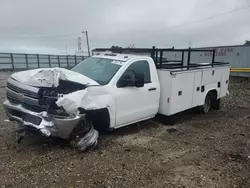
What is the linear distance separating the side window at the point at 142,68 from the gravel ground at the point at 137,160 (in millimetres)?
1221

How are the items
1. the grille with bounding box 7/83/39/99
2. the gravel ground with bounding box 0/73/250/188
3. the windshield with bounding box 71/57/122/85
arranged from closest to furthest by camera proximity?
the gravel ground with bounding box 0/73/250/188
the grille with bounding box 7/83/39/99
the windshield with bounding box 71/57/122/85

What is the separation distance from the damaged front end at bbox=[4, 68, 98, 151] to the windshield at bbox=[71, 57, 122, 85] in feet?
2.67

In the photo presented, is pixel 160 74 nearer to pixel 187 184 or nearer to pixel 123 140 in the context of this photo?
pixel 123 140

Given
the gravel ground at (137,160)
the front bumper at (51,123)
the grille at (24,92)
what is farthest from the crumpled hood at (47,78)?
the gravel ground at (137,160)

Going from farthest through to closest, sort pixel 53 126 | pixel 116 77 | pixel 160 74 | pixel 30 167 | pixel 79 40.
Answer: pixel 79 40 → pixel 160 74 → pixel 116 77 → pixel 53 126 → pixel 30 167

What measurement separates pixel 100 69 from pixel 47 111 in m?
1.74

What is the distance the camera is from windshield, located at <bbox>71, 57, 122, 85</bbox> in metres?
5.31

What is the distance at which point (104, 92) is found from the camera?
15.9 ft

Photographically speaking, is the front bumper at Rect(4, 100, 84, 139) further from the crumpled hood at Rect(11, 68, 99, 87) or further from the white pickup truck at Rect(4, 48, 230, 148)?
the crumpled hood at Rect(11, 68, 99, 87)

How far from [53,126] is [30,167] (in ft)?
2.38

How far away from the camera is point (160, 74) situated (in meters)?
6.22

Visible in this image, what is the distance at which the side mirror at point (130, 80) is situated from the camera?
208 inches

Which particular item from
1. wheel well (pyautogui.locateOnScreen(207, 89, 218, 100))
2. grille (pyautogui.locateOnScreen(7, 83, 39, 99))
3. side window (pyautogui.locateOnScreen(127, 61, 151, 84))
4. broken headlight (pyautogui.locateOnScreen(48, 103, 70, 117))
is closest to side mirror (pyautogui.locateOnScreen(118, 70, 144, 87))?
side window (pyautogui.locateOnScreen(127, 61, 151, 84))

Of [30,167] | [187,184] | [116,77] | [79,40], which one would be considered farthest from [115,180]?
[79,40]
